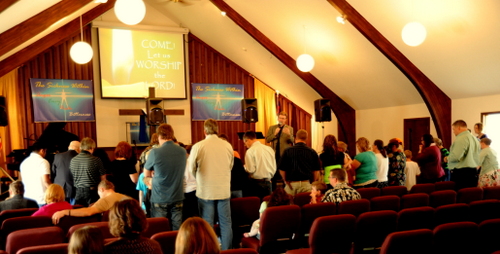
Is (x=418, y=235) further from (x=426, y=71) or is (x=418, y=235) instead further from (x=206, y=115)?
(x=206, y=115)

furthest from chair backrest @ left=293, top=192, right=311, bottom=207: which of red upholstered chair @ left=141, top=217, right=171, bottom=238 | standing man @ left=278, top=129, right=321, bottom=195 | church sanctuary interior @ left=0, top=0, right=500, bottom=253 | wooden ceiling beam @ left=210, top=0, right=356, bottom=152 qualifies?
wooden ceiling beam @ left=210, top=0, right=356, bottom=152

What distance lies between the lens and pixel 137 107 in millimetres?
9680

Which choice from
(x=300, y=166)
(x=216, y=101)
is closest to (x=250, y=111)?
(x=216, y=101)

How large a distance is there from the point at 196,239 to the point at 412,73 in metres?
6.28

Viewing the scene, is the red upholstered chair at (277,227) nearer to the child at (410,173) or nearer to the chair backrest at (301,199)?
the chair backrest at (301,199)

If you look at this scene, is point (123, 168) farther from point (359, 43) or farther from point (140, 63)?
point (140, 63)

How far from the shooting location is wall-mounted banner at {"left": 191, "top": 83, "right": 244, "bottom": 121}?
33.4 feet

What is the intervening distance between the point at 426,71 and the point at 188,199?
521cm

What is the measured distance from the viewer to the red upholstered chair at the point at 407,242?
229cm

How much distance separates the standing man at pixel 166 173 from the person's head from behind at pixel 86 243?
1.71m

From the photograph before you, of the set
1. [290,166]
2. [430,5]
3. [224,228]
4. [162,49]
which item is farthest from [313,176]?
[162,49]

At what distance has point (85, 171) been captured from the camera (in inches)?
164

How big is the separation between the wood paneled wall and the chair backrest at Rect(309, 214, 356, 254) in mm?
7811

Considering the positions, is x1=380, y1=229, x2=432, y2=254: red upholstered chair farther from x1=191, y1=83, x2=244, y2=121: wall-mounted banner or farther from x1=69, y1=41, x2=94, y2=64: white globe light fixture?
x1=191, y1=83, x2=244, y2=121: wall-mounted banner
